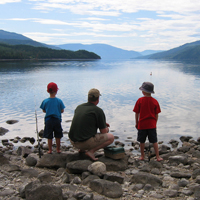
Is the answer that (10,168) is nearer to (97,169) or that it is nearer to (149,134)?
(97,169)

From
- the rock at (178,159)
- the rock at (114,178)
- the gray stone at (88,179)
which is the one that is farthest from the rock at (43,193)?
the rock at (178,159)

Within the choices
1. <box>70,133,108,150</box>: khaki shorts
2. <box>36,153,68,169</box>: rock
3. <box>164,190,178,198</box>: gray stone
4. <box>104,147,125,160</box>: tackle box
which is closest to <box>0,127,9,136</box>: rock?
<box>36,153,68,169</box>: rock

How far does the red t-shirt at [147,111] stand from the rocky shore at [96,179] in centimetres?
104

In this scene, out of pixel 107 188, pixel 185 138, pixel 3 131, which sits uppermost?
pixel 107 188

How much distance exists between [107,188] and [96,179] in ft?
1.10

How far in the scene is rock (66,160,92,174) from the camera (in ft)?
19.8

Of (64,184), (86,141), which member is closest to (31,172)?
(64,184)

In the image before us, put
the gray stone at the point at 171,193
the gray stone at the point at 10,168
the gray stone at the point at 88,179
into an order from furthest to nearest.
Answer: the gray stone at the point at 10,168, the gray stone at the point at 88,179, the gray stone at the point at 171,193

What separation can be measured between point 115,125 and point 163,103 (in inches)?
319

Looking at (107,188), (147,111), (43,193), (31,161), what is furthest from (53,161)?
(147,111)

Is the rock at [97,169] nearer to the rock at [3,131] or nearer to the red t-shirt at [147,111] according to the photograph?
the red t-shirt at [147,111]

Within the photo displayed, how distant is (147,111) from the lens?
274 inches

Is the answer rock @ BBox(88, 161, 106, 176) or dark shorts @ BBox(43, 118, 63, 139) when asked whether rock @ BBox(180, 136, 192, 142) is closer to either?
dark shorts @ BBox(43, 118, 63, 139)

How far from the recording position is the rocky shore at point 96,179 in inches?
184
